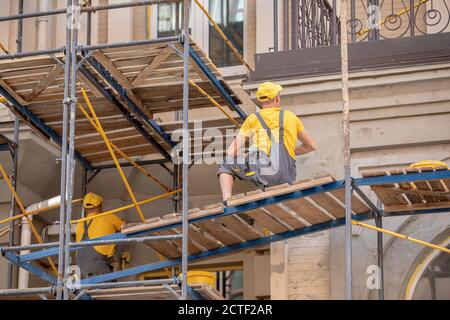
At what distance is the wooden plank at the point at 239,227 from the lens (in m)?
18.0

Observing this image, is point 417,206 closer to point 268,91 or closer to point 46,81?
point 268,91

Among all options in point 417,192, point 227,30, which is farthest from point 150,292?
point 227,30

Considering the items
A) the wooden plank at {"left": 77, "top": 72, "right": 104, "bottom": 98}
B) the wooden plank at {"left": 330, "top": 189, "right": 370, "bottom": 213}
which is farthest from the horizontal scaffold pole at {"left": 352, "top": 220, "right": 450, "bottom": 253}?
the wooden plank at {"left": 77, "top": 72, "right": 104, "bottom": 98}

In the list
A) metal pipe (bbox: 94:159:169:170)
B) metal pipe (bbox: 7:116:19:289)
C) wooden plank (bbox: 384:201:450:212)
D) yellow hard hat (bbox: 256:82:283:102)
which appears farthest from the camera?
metal pipe (bbox: 94:159:169:170)

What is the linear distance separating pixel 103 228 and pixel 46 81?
8.06 ft

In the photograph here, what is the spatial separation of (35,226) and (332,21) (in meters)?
4.74

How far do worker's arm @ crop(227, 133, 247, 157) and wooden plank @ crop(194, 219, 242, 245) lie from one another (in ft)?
2.52

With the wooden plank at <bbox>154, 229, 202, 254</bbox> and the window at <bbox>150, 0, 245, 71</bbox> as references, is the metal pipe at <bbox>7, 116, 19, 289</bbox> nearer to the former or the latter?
the window at <bbox>150, 0, 245, 71</bbox>

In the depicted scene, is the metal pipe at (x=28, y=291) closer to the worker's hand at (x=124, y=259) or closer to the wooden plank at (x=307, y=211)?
the wooden plank at (x=307, y=211)

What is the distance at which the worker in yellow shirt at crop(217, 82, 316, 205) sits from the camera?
17.9 metres

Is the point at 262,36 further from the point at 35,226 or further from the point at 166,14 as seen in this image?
the point at 35,226

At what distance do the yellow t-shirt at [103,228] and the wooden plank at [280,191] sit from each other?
133 inches

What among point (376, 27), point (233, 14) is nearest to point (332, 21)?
point (376, 27)

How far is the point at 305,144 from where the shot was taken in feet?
59.9
